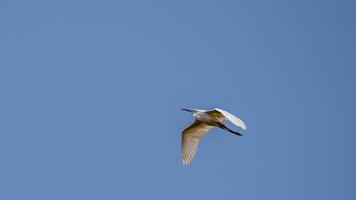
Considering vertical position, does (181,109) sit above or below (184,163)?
above

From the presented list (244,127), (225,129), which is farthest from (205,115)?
(244,127)

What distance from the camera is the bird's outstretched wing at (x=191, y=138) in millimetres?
23078

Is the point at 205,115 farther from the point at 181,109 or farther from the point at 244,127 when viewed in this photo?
the point at 244,127

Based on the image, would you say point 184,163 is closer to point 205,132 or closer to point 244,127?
point 205,132

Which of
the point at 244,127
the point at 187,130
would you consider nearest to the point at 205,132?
the point at 187,130

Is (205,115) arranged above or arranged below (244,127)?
above

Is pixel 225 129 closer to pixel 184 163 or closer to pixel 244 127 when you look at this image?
pixel 184 163

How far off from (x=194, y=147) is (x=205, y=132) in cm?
56

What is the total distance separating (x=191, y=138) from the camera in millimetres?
23250

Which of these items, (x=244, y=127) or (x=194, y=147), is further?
(x=194, y=147)

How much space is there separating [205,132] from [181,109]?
100 centimetres

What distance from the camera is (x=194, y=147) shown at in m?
23.2

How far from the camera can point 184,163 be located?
2297 centimetres

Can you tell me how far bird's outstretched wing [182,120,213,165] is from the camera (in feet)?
75.7
